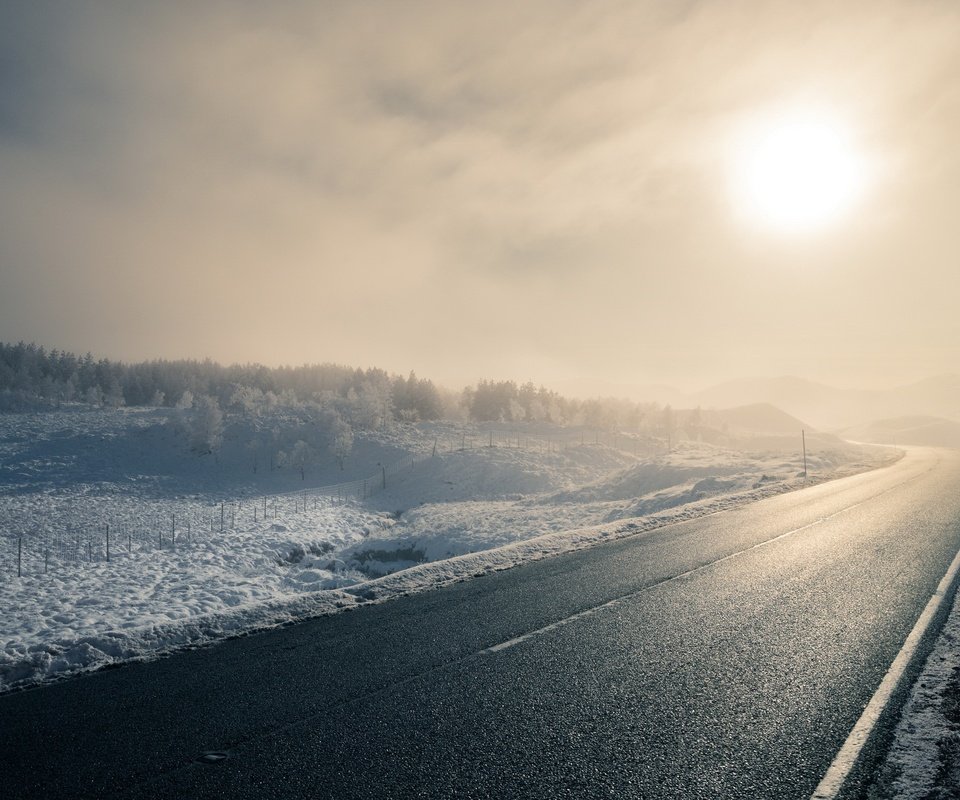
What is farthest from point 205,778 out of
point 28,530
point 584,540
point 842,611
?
point 28,530

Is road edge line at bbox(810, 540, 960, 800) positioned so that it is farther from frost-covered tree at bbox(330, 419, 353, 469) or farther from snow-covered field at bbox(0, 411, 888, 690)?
frost-covered tree at bbox(330, 419, 353, 469)

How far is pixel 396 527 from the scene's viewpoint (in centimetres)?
3653

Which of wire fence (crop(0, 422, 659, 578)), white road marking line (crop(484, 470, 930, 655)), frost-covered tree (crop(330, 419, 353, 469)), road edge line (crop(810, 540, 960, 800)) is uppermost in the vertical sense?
road edge line (crop(810, 540, 960, 800))

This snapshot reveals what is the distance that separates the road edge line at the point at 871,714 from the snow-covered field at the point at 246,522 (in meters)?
7.55

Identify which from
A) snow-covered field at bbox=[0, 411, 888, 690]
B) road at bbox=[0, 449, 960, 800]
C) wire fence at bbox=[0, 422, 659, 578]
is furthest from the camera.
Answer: wire fence at bbox=[0, 422, 659, 578]

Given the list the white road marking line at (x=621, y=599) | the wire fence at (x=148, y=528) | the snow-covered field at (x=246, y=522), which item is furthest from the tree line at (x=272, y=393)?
the white road marking line at (x=621, y=599)

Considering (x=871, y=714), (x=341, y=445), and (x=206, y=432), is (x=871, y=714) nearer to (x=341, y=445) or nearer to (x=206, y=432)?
(x=341, y=445)

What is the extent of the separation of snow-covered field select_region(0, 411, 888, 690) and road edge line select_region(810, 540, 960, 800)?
7.55 metres

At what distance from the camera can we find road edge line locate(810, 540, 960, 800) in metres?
4.19

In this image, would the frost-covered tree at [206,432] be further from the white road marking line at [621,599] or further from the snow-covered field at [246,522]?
the white road marking line at [621,599]

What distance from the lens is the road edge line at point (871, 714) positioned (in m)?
4.19

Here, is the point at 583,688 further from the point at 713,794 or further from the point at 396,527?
the point at 396,527

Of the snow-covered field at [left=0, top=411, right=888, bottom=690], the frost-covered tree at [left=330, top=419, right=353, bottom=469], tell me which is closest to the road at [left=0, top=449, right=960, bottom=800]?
the snow-covered field at [left=0, top=411, right=888, bottom=690]

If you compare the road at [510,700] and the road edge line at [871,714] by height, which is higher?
the road edge line at [871,714]
